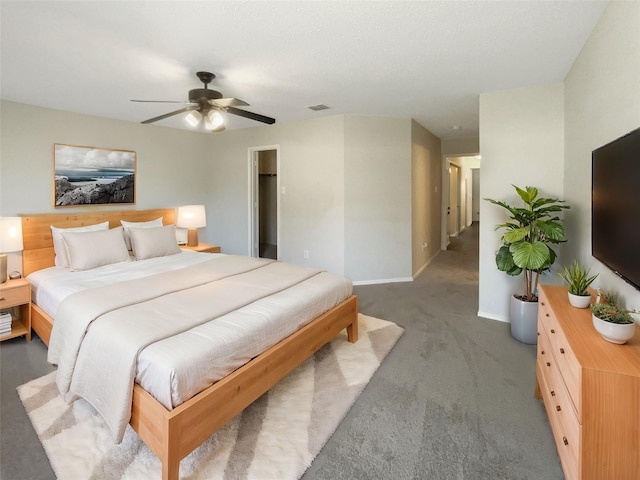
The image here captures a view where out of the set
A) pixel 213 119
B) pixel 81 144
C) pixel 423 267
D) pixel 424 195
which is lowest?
pixel 423 267

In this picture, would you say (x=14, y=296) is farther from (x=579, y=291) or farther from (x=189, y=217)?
(x=579, y=291)

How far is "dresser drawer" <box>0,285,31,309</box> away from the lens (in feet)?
9.24

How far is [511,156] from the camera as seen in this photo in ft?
10.7

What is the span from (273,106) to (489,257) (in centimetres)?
306

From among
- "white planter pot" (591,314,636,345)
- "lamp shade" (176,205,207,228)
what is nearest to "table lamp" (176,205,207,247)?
"lamp shade" (176,205,207,228)

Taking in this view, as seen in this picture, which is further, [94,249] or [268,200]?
[268,200]

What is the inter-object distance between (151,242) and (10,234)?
121 centimetres

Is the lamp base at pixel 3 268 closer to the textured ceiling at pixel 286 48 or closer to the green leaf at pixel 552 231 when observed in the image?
the textured ceiling at pixel 286 48

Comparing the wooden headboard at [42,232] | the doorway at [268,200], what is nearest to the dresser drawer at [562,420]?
the wooden headboard at [42,232]

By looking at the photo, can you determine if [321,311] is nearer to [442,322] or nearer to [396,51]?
[442,322]

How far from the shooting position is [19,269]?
133 inches

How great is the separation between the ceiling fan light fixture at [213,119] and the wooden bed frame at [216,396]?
185 centimetres

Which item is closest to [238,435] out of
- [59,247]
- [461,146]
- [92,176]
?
[59,247]

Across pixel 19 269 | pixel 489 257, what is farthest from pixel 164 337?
pixel 489 257
